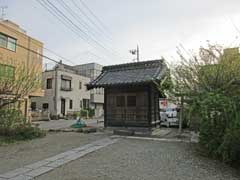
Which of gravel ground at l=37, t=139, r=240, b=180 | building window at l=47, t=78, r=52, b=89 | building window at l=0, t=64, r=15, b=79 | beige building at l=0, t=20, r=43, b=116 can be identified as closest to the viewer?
gravel ground at l=37, t=139, r=240, b=180

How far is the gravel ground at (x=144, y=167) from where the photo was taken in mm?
4953

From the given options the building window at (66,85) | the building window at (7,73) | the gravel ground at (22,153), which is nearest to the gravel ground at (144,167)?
the gravel ground at (22,153)

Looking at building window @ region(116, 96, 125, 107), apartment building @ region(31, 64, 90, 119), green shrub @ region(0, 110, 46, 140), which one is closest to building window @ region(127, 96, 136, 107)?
building window @ region(116, 96, 125, 107)

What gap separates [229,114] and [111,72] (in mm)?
9451

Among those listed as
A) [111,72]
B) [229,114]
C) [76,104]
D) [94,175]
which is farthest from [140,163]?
[76,104]

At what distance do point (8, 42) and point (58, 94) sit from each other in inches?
440

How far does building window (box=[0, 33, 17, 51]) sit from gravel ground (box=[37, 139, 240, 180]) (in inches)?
674

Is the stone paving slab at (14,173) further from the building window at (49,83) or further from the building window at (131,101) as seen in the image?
the building window at (49,83)

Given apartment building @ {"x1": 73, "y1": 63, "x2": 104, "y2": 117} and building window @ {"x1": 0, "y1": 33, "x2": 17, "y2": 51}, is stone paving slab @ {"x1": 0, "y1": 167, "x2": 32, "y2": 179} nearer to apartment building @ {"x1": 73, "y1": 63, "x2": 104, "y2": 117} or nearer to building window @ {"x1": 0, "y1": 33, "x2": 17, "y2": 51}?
building window @ {"x1": 0, "y1": 33, "x2": 17, "y2": 51}

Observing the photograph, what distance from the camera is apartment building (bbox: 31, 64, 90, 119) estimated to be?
30028 millimetres

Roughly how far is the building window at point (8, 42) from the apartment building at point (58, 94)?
886cm

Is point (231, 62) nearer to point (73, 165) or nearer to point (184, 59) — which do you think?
point (184, 59)

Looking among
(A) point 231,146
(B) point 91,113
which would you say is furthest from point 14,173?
(B) point 91,113

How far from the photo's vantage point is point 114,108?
43.0ft
